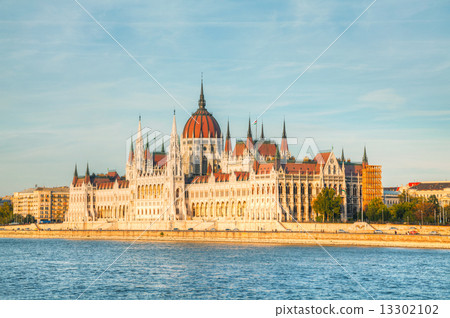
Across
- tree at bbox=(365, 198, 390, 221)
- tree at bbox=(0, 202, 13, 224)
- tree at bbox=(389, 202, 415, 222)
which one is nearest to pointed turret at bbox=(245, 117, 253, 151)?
tree at bbox=(365, 198, 390, 221)

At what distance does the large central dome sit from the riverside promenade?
141 ft

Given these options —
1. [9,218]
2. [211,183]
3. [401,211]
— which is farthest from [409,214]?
[9,218]

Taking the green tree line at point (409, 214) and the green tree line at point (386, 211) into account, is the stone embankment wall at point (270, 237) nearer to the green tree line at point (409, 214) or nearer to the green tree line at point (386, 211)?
the green tree line at point (409, 214)

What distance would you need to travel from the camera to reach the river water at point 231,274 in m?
45.8

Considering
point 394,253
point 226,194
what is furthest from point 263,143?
point 394,253

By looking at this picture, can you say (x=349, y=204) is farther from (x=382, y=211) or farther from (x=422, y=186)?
(x=422, y=186)

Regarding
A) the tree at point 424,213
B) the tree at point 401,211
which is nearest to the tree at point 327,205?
the tree at point 401,211

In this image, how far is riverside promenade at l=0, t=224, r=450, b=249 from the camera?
86.4 metres

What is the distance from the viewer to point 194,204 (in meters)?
148

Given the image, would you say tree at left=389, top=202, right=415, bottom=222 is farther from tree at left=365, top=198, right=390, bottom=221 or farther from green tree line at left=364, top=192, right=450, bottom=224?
tree at left=365, top=198, right=390, bottom=221

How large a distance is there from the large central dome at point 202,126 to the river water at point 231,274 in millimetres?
82786

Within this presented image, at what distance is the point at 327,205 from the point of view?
118 meters

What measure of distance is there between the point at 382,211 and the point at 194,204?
47.0 metres

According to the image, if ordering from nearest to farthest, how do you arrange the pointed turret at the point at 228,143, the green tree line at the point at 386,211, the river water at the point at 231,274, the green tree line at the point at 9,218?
the river water at the point at 231,274
the green tree line at the point at 386,211
the pointed turret at the point at 228,143
the green tree line at the point at 9,218
